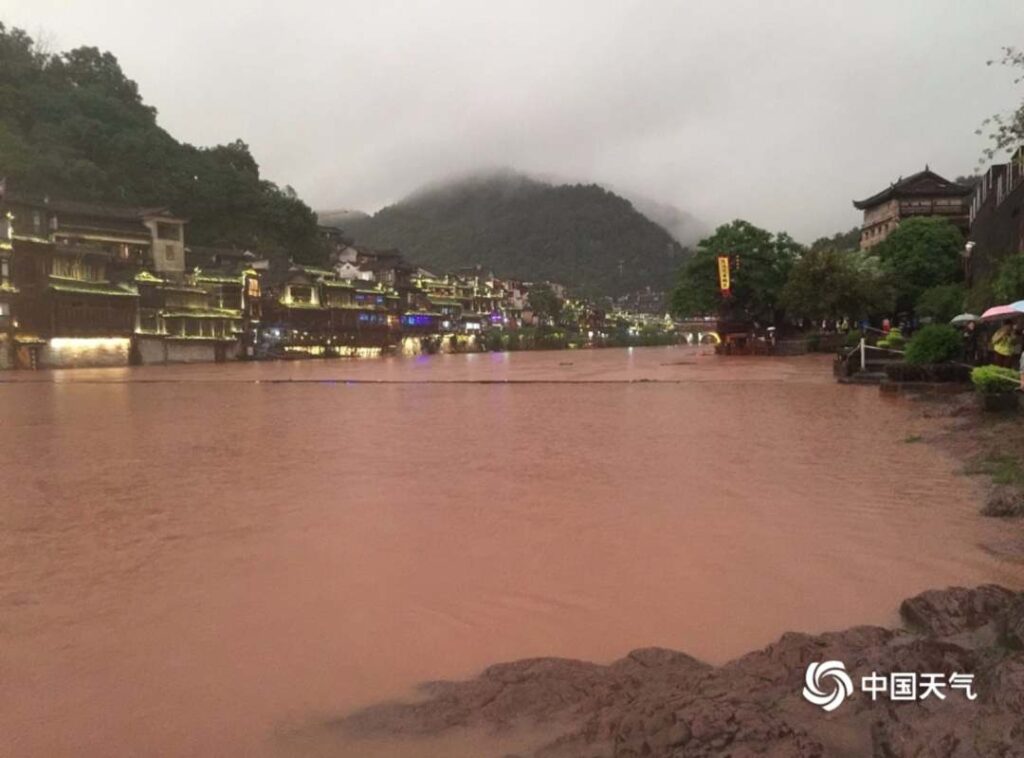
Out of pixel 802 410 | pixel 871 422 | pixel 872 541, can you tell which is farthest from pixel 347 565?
pixel 802 410

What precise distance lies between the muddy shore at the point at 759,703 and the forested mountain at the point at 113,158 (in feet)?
211

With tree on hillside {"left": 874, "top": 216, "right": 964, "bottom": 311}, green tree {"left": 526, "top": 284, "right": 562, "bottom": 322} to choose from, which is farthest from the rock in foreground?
green tree {"left": 526, "top": 284, "right": 562, "bottom": 322}

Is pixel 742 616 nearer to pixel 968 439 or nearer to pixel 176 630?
pixel 176 630

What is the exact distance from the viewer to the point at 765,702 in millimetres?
3451

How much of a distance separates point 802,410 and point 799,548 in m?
12.0

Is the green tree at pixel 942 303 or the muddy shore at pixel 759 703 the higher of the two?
the green tree at pixel 942 303

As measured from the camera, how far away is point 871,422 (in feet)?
48.6

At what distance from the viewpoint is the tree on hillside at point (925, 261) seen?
52.4m

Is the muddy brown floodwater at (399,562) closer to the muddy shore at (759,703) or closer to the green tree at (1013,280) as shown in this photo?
the muddy shore at (759,703)

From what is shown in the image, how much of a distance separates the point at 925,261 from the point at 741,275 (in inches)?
466

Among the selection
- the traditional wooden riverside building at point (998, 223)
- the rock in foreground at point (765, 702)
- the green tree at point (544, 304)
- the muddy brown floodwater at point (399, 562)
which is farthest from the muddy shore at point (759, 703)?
the green tree at point (544, 304)

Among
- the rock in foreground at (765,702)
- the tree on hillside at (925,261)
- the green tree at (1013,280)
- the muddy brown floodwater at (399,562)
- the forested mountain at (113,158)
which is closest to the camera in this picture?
the rock in foreground at (765,702)

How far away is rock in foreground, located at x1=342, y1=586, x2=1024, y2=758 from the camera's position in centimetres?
306

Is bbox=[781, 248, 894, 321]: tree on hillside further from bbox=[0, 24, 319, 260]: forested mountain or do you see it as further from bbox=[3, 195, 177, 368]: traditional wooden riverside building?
bbox=[0, 24, 319, 260]: forested mountain
